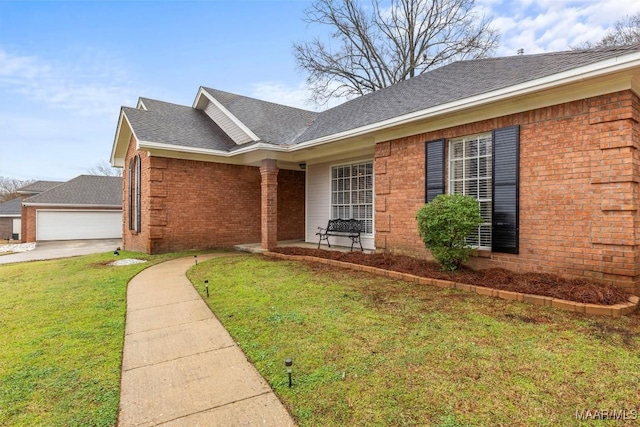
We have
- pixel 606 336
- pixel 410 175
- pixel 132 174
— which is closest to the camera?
pixel 606 336

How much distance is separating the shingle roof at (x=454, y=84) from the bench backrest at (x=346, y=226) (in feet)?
8.70

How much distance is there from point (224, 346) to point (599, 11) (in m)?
19.2

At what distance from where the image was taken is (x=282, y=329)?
3.59m

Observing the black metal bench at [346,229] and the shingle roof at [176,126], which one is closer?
the black metal bench at [346,229]

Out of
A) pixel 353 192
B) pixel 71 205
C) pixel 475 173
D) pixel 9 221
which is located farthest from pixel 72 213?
pixel 475 173

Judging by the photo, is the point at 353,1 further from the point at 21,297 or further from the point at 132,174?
the point at 21,297

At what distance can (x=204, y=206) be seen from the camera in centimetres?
1067

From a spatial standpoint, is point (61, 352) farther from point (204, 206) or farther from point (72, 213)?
point (72, 213)

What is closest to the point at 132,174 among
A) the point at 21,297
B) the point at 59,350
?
the point at 21,297

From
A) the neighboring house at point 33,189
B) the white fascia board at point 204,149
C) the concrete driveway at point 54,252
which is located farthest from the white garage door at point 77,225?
the white fascia board at point 204,149

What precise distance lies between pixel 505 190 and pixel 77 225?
2574 centimetres

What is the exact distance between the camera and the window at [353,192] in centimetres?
925

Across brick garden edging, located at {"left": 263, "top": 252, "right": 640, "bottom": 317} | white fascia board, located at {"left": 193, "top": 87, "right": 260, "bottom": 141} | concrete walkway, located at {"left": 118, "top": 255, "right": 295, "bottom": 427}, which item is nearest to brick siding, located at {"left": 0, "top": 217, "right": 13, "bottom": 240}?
white fascia board, located at {"left": 193, "top": 87, "right": 260, "bottom": 141}

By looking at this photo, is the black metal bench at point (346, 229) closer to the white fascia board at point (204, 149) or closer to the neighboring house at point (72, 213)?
the white fascia board at point (204, 149)
